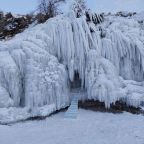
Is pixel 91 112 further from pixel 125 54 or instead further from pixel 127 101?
pixel 125 54

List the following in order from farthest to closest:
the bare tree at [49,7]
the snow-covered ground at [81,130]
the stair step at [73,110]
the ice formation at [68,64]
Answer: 1. the bare tree at [49,7]
2. the stair step at [73,110]
3. the ice formation at [68,64]
4. the snow-covered ground at [81,130]

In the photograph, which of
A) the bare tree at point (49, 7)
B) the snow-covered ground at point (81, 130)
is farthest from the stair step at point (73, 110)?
the bare tree at point (49, 7)

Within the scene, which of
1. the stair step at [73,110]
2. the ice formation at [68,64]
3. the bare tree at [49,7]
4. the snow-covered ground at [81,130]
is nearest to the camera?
the snow-covered ground at [81,130]

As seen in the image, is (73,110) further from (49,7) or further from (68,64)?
(49,7)

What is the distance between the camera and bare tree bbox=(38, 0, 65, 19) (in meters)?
20.9

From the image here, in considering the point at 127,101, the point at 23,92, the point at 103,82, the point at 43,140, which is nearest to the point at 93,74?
the point at 103,82

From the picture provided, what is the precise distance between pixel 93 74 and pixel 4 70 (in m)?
3.30

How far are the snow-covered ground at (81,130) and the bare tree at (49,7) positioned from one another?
7.56 m

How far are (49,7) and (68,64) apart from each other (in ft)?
21.7

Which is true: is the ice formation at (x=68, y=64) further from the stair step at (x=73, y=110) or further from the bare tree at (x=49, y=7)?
the bare tree at (x=49, y=7)

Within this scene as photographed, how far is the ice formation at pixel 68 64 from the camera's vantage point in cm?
1446

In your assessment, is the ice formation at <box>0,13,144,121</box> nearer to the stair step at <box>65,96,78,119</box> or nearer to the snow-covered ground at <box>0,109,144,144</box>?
the stair step at <box>65,96,78,119</box>

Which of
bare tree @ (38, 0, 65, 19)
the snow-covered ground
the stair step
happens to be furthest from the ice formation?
bare tree @ (38, 0, 65, 19)

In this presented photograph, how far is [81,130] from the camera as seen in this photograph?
1314cm
